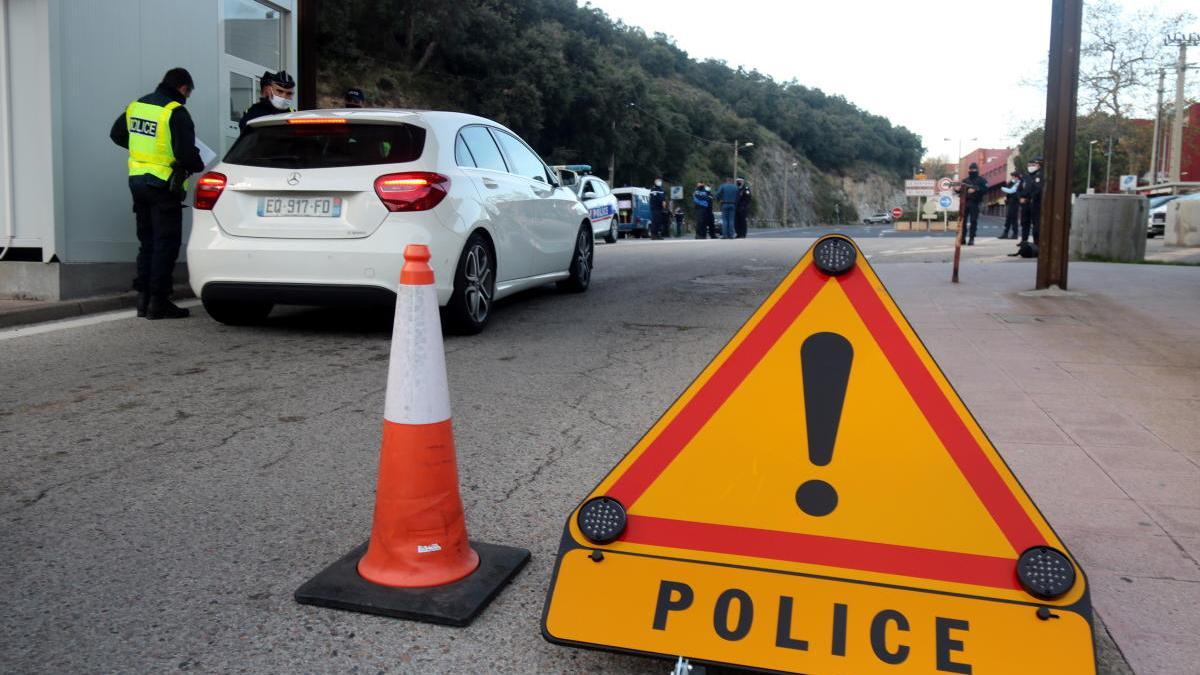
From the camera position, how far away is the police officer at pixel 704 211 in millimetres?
29547

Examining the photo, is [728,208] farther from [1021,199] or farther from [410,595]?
[410,595]

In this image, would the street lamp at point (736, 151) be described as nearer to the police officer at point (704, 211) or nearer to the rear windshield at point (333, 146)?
the police officer at point (704, 211)

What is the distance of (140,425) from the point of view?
470cm

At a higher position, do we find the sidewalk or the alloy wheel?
the alloy wheel

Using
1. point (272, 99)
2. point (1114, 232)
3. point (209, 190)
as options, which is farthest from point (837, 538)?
point (1114, 232)

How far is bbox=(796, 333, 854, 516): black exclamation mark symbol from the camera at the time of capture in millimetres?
2344

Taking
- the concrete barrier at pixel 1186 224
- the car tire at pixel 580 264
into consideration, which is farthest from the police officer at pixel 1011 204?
the car tire at pixel 580 264


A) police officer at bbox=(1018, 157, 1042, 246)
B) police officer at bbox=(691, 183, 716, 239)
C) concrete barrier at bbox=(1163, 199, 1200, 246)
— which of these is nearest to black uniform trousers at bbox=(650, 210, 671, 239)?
police officer at bbox=(691, 183, 716, 239)

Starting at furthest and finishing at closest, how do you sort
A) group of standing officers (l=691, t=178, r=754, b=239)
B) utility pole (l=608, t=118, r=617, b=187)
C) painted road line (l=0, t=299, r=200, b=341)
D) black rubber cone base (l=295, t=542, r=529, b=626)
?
utility pole (l=608, t=118, r=617, b=187) < group of standing officers (l=691, t=178, r=754, b=239) < painted road line (l=0, t=299, r=200, b=341) < black rubber cone base (l=295, t=542, r=529, b=626)

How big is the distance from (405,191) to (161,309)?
254cm

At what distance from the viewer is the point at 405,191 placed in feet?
21.8

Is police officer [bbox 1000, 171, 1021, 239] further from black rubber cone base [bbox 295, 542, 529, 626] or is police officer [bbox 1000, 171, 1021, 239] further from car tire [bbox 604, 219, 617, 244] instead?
black rubber cone base [bbox 295, 542, 529, 626]

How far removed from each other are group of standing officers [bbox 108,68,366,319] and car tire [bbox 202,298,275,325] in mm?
619

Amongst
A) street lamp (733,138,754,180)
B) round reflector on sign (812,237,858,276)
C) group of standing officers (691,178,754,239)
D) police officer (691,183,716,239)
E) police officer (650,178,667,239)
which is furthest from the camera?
street lamp (733,138,754,180)
